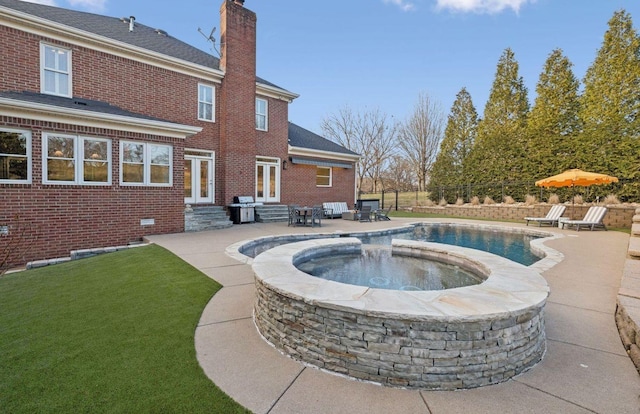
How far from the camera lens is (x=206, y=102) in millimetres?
13117

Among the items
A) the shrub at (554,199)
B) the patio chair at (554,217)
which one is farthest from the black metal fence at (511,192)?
the patio chair at (554,217)

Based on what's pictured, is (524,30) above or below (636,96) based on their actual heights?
above

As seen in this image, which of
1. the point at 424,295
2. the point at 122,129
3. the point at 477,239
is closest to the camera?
the point at 424,295

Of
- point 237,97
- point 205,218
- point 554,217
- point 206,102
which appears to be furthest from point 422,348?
point 554,217

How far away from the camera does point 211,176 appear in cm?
1315

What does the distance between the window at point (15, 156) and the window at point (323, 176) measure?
12080 millimetres

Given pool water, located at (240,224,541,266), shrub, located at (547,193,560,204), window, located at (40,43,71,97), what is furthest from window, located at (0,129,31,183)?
shrub, located at (547,193,560,204)

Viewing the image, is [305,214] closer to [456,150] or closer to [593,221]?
[593,221]

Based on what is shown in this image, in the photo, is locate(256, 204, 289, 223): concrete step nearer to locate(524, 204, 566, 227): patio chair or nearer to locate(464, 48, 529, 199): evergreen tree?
locate(524, 204, 566, 227): patio chair

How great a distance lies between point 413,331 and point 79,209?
378 inches

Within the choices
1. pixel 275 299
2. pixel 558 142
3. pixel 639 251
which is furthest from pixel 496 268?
pixel 558 142

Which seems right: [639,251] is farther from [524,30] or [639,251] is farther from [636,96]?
[524,30]

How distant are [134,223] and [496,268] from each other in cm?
966

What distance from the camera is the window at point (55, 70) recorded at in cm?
959
